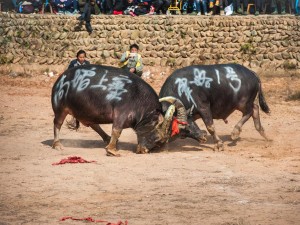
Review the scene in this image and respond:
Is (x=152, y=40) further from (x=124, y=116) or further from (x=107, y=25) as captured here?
(x=124, y=116)

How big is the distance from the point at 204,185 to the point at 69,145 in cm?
502

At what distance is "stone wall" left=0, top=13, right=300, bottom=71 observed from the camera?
91.3 ft

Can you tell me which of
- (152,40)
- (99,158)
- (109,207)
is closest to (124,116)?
(99,158)

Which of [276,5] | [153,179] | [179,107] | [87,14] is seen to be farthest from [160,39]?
[153,179]

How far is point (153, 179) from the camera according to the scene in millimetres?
15633

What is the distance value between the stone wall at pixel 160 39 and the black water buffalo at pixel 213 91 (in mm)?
7929

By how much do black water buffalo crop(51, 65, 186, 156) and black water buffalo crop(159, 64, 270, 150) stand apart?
18.4 inches

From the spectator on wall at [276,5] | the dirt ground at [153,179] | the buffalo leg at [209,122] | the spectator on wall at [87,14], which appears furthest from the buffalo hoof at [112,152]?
the spectator on wall at [276,5]

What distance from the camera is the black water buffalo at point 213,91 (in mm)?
18891

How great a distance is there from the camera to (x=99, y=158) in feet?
58.0

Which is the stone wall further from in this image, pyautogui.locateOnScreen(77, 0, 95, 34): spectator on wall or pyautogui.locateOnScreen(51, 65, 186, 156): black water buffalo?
pyautogui.locateOnScreen(51, 65, 186, 156): black water buffalo

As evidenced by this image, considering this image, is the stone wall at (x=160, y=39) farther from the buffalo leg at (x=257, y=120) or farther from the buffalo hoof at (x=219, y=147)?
the buffalo hoof at (x=219, y=147)

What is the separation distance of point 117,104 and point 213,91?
216 centimetres

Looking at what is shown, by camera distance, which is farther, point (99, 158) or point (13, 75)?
point (13, 75)
